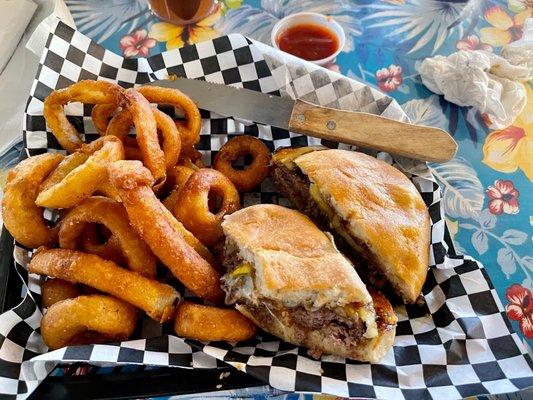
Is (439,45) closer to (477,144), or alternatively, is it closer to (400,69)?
(400,69)

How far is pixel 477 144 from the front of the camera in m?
2.09

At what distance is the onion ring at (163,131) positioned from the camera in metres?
1.69

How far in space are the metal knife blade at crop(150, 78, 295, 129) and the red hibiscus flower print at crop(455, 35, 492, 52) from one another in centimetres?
102

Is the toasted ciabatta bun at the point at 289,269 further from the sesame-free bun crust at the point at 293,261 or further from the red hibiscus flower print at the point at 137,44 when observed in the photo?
the red hibiscus flower print at the point at 137,44

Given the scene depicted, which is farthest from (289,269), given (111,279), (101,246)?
(101,246)

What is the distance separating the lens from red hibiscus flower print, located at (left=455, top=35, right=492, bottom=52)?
7.80 ft

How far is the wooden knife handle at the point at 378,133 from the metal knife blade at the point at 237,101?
3.9 inches

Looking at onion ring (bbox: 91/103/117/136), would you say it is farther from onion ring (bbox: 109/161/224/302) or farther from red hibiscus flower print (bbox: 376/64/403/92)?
red hibiscus flower print (bbox: 376/64/403/92)

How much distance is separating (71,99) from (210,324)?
87 cm

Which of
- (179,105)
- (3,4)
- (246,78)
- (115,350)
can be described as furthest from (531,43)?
(3,4)

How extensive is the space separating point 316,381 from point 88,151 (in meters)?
0.93

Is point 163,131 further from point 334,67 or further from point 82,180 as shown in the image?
point 334,67

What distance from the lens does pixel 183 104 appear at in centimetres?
179

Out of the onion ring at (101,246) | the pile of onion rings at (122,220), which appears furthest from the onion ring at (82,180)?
the onion ring at (101,246)
